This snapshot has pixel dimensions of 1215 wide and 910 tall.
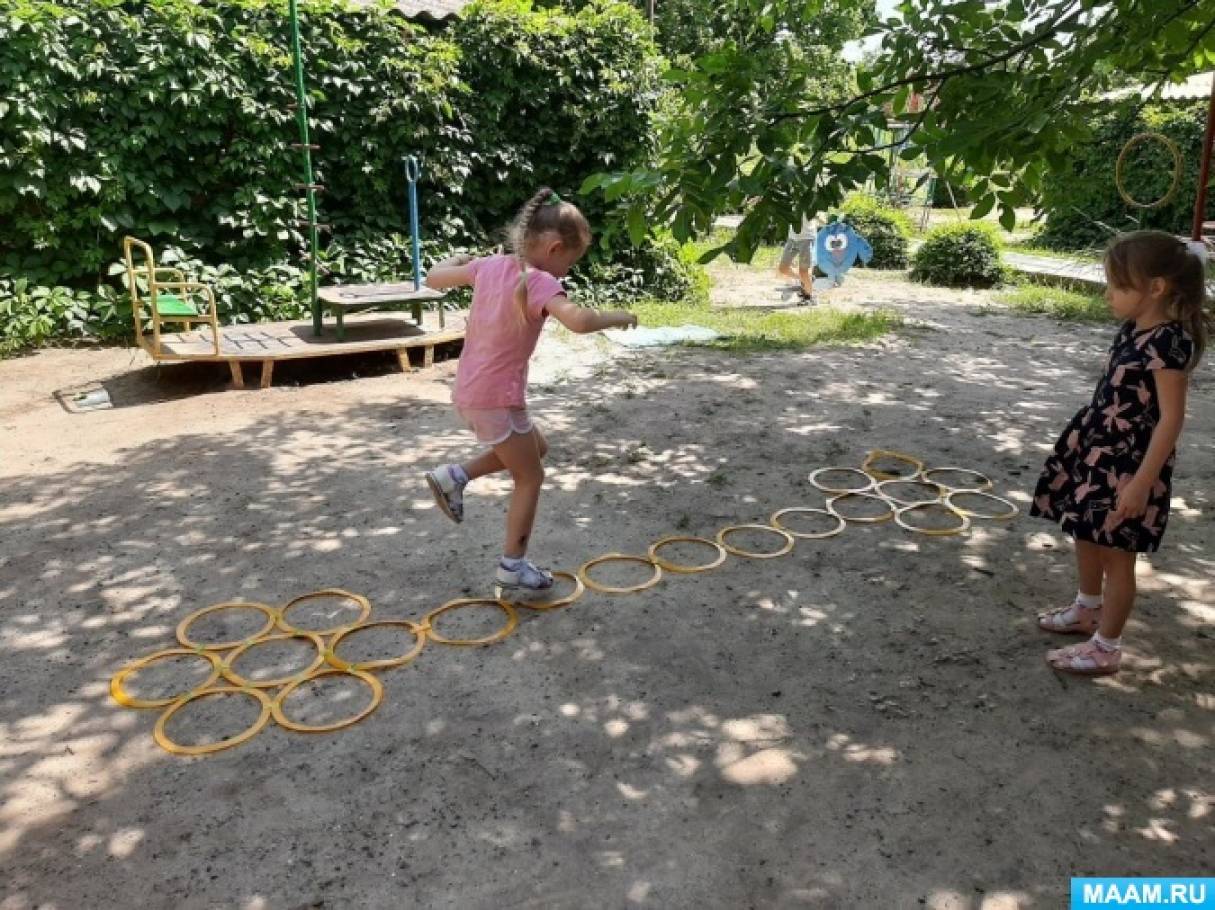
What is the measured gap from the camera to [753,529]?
4781 millimetres

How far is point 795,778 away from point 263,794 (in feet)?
5.30

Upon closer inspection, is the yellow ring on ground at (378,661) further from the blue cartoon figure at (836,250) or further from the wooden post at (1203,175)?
the blue cartoon figure at (836,250)

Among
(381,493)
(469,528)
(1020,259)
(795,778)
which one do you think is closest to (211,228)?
(381,493)

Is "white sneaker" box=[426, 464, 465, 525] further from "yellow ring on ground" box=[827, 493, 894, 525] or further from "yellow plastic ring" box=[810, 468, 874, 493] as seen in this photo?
"yellow plastic ring" box=[810, 468, 874, 493]

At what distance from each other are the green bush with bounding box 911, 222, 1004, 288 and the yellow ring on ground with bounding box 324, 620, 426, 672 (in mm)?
12904

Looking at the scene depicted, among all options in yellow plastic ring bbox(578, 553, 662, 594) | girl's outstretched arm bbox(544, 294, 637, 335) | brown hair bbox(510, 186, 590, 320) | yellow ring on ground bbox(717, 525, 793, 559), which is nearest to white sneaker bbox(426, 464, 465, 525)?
yellow plastic ring bbox(578, 553, 662, 594)

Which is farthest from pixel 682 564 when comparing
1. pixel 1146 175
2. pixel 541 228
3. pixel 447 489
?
pixel 1146 175

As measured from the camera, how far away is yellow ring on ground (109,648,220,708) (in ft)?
10.5

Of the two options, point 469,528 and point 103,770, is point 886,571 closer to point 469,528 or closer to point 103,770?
point 469,528

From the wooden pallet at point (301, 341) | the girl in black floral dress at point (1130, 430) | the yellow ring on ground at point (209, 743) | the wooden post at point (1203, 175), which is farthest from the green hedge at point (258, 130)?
the girl in black floral dress at point (1130, 430)

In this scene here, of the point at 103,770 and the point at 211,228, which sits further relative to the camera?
the point at 211,228

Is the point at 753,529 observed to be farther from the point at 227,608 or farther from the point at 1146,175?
the point at 1146,175

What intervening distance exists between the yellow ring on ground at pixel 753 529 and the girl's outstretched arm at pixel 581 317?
1.55 m

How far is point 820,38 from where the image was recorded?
3097 cm
